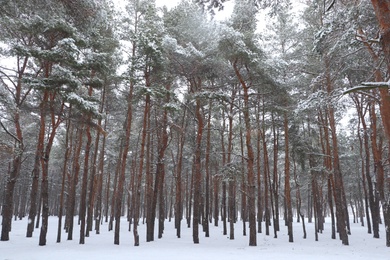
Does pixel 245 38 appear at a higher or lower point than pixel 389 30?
higher

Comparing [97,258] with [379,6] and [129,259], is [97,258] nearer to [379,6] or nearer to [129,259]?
[129,259]

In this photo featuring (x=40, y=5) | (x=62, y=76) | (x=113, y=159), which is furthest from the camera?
(x=113, y=159)

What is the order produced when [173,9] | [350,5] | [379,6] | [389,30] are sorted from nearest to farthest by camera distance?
[389,30] → [379,6] → [350,5] → [173,9]

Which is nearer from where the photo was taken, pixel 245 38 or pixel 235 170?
pixel 245 38

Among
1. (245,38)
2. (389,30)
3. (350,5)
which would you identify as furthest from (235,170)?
(389,30)

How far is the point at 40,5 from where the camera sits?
7176 mm

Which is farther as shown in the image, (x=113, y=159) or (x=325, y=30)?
(x=113, y=159)

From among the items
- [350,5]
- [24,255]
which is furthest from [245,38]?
[24,255]

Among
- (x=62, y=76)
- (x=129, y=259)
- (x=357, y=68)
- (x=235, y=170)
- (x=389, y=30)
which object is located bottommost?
(x=129, y=259)

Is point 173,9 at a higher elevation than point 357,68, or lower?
higher

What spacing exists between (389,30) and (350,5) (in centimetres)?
461

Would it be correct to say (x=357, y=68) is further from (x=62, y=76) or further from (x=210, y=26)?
(x=62, y=76)

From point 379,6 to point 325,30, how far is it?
4.67 meters

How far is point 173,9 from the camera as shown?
673 inches
